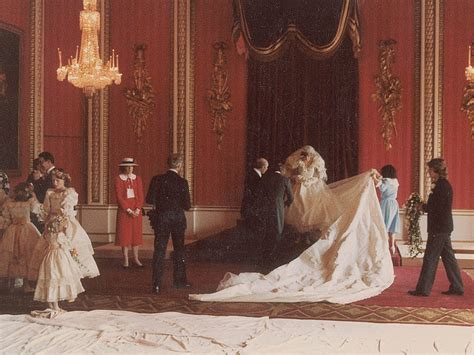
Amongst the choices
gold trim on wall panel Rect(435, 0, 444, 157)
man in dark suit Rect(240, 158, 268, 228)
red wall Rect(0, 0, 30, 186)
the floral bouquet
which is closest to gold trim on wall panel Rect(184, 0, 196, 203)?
man in dark suit Rect(240, 158, 268, 228)

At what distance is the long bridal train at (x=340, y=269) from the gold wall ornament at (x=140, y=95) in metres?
4.65

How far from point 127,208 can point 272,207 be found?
6.56 feet

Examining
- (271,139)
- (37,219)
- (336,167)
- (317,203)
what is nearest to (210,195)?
(271,139)

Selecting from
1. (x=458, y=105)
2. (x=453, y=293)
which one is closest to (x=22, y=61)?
(x=458, y=105)

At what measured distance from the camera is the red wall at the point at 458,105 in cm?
1107

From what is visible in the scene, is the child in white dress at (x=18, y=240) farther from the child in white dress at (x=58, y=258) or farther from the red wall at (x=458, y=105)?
the red wall at (x=458, y=105)

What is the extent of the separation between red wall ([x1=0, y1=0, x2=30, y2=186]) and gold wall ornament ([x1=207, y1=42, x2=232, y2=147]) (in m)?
3.12

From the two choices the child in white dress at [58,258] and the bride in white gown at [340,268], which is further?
the bride in white gown at [340,268]

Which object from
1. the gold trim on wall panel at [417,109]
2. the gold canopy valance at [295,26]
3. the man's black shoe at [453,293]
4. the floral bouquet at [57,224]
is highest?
the gold canopy valance at [295,26]

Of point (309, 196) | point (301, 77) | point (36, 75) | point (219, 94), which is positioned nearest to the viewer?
point (309, 196)

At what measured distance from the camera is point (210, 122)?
38.8ft

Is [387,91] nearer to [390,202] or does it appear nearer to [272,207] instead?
[390,202]

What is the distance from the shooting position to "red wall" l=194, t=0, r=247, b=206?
11719 mm

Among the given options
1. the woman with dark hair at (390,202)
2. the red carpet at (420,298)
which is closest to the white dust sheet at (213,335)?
the red carpet at (420,298)
